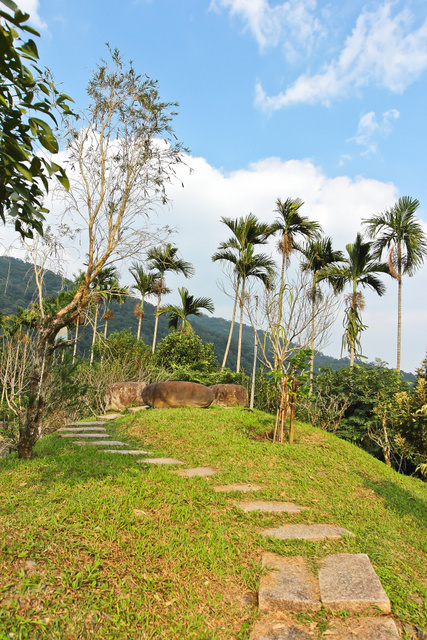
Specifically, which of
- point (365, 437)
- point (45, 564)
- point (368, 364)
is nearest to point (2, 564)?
point (45, 564)

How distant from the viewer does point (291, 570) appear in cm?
284

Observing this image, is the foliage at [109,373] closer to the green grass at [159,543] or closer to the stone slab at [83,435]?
the stone slab at [83,435]

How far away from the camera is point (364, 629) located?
2264mm

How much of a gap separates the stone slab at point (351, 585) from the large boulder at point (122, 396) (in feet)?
26.4

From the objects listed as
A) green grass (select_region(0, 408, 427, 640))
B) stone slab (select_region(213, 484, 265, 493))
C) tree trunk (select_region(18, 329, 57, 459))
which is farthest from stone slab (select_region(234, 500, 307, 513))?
tree trunk (select_region(18, 329, 57, 459))

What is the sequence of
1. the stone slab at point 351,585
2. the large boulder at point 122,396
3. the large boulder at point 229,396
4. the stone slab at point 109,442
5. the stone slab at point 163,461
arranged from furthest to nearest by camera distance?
the large boulder at point 229,396, the large boulder at point 122,396, the stone slab at point 109,442, the stone slab at point 163,461, the stone slab at point 351,585

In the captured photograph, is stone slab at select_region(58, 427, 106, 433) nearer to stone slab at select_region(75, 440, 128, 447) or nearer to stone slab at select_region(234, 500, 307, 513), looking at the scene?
stone slab at select_region(75, 440, 128, 447)

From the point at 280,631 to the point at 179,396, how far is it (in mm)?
7067

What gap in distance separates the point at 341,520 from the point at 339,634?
5.79ft

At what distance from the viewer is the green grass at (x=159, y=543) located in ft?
7.48

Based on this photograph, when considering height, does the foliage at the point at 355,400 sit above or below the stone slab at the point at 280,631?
above

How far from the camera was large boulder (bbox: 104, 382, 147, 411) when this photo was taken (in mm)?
10484

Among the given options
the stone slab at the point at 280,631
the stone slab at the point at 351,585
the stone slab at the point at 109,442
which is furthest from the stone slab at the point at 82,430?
the stone slab at the point at 280,631

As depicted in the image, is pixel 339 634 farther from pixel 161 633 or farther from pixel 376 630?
pixel 161 633
